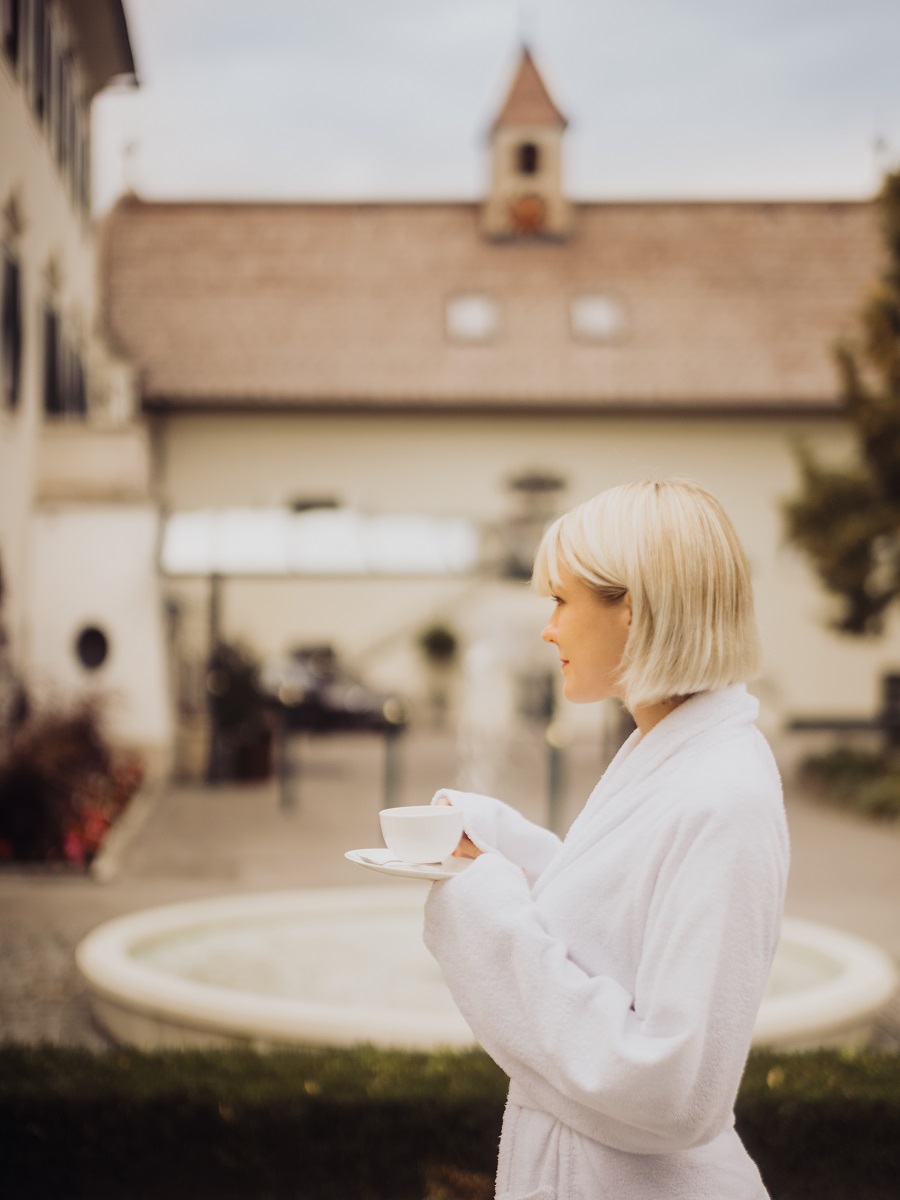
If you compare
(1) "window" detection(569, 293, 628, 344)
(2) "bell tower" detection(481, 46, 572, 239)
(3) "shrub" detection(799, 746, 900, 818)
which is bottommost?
(3) "shrub" detection(799, 746, 900, 818)

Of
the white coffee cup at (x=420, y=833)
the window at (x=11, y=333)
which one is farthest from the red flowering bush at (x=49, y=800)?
the white coffee cup at (x=420, y=833)

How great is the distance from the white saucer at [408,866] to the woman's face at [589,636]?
303 mm

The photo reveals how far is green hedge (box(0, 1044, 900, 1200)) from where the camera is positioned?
3.95 meters

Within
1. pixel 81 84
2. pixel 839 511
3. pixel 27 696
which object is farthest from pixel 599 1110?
pixel 81 84

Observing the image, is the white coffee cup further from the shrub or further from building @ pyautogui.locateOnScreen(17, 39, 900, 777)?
building @ pyautogui.locateOnScreen(17, 39, 900, 777)

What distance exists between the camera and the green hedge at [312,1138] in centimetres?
395

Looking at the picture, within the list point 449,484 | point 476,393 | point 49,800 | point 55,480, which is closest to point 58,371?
point 55,480

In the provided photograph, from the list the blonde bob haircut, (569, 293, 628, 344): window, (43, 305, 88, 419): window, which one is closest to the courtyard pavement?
the blonde bob haircut

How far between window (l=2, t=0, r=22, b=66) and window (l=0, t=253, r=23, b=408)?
199 cm

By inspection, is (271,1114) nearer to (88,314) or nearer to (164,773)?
(164,773)

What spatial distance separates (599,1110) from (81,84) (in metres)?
20.0

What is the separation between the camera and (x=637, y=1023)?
5.67ft

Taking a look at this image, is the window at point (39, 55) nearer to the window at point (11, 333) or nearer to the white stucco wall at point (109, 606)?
the window at point (11, 333)

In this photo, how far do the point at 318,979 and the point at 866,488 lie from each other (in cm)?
1074
